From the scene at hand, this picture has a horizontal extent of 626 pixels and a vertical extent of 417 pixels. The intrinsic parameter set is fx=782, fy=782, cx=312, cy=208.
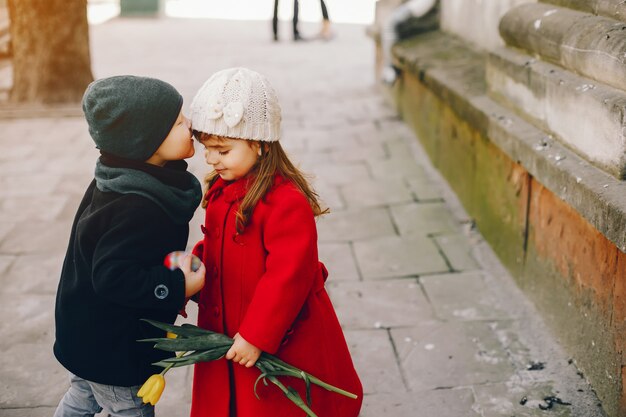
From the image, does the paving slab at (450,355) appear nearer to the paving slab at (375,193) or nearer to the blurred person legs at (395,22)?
the paving slab at (375,193)

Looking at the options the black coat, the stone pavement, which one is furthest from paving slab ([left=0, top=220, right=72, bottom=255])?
the black coat

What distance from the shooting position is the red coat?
6.85ft

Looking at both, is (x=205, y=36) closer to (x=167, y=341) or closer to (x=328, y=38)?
(x=328, y=38)

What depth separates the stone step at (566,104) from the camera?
2.74 metres

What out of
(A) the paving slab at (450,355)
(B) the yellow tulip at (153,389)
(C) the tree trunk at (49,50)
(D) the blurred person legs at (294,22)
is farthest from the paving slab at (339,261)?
(D) the blurred person legs at (294,22)

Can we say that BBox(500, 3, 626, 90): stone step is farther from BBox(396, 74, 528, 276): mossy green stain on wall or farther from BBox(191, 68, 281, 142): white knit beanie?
BBox(191, 68, 281, 142): white knit beanie

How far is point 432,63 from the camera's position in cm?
584

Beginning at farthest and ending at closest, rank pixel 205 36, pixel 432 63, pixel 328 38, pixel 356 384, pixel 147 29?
pixel 147 29 < pixel 205 36 < pixel 328 38 < pixel 432 63 < pixel 356 384

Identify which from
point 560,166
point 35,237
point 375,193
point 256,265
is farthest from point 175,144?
point 375,193

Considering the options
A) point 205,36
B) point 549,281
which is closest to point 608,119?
point 549,281

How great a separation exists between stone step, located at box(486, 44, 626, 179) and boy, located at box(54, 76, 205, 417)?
148cm

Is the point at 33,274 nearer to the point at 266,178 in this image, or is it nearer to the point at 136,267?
the point at 136,267

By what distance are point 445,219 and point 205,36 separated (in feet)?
28.1

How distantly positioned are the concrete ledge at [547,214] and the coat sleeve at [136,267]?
1420 millimetres
